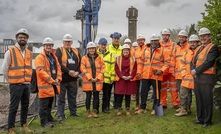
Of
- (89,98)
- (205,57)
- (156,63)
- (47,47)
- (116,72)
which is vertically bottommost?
(89,98)

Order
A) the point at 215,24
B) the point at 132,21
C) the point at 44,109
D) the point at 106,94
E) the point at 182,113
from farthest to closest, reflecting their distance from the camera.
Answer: the point at 132,21
the point at 106,94
the point at 182,113
the point at 44,109
the point at 215,24

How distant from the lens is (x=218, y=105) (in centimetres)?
575

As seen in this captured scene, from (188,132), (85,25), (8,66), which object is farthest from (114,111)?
(85,25)

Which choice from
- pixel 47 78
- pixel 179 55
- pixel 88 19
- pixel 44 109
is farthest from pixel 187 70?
pixel 88 19

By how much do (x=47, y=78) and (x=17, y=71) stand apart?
0.73 metres

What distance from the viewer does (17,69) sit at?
591 cm

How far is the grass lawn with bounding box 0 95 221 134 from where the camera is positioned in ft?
19.5

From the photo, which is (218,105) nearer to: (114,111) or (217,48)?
(217,48)

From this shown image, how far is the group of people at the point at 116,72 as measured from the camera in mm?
5926

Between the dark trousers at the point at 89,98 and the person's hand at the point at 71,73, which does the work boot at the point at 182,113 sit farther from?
the person's hand at the point at 71,73

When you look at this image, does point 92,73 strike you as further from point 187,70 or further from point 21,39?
point 187,70

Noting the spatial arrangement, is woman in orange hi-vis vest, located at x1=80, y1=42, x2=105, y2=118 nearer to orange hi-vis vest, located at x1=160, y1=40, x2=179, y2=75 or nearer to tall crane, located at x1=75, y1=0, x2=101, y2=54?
orange hi-vis vest, located at x1=160, y1=40, x2=179, y2=75

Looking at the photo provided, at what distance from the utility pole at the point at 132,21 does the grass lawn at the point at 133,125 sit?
652 cm

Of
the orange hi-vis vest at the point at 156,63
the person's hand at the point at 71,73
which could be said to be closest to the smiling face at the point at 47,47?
the person's hand at the point at 71,73
